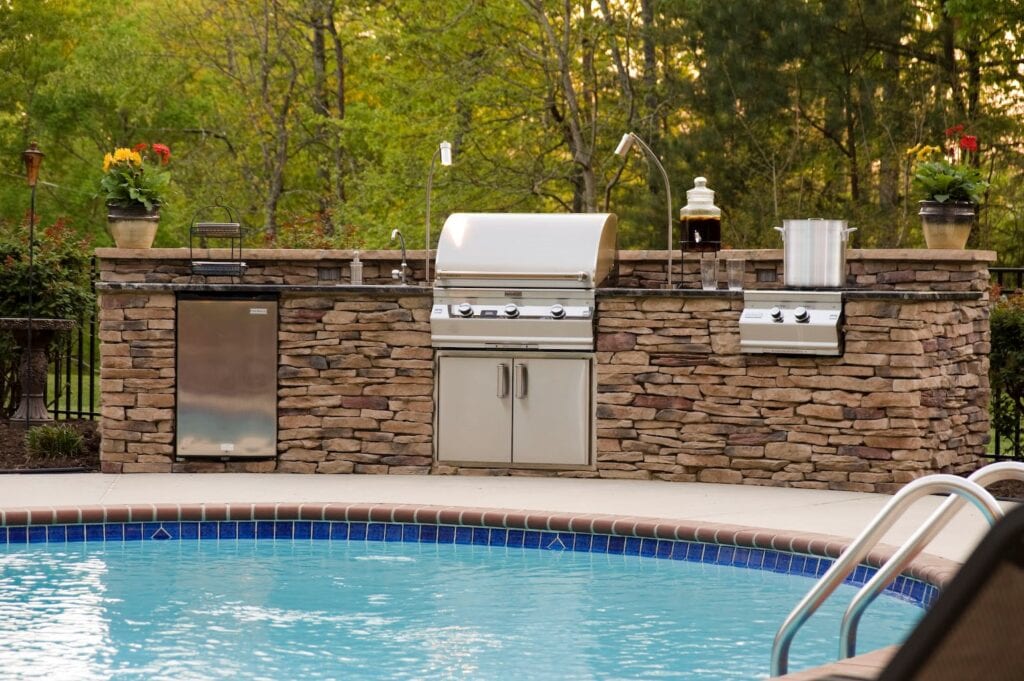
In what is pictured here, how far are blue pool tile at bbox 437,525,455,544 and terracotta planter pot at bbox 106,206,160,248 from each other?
2.92 metres

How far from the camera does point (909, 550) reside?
325cm

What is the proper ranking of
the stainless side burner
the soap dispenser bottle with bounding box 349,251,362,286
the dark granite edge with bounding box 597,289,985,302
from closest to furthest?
the dark granite edge with bounding box 597,289,985,302, the stainless side burner, the soap dispenser bottle with bounding box 349,251,362,286

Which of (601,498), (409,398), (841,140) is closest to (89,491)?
(409,398)

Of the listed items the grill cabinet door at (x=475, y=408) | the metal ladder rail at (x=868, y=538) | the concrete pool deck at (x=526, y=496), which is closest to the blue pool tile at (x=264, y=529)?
the concrete pool deck at (x=526, y=496)

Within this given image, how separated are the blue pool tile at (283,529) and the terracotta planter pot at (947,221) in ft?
12.1

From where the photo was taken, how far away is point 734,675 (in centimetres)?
452

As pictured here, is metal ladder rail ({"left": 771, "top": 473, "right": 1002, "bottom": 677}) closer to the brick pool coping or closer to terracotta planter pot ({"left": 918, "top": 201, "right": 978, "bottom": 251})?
the brick pool coping

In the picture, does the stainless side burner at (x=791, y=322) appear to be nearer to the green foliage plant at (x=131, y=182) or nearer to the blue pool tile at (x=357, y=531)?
the blue pool tile at (x=357, y=531)

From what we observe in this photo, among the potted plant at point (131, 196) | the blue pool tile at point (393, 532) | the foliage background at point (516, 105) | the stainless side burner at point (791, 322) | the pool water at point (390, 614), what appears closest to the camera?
the pool water at point (390, 614)

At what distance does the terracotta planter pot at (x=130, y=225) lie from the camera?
845cm

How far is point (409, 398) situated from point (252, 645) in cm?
333

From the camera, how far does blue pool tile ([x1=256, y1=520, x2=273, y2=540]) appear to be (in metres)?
6.68

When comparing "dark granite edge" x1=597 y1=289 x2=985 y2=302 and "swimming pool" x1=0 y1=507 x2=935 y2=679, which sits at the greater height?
"dark granite edge" x1=597 y1=289 x2=985 y2=302

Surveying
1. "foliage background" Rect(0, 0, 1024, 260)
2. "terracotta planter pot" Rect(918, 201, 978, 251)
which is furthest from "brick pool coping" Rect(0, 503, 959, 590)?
"foliage background" Rect(0, 0, 1024, 260)
